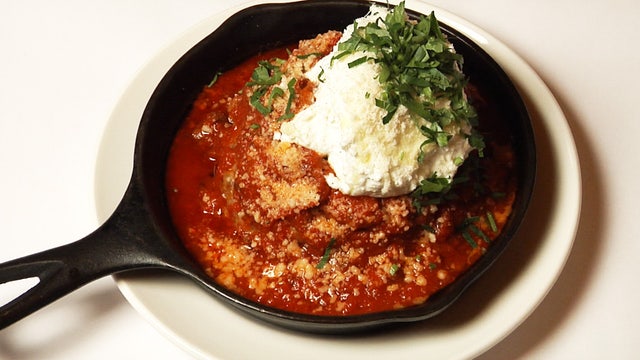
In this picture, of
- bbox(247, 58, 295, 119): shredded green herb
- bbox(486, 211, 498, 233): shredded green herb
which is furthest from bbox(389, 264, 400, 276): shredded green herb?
bbox(247, 58, 295, 119): shredded green herb

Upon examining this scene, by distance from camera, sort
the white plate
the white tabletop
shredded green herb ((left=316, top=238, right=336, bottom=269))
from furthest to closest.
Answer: the white tabletop
shredded green herb ((left=316, top=238, right=336, bottom=269))
the white plate

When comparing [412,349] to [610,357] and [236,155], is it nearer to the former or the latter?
[610,357]

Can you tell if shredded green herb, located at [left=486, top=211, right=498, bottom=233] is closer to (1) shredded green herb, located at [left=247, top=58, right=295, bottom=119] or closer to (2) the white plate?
(2) the white plate

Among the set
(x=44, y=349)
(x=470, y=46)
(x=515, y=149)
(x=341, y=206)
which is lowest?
(x=44, y=349)

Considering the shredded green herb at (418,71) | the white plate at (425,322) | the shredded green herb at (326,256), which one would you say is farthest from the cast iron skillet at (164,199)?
the shredded green herb at (418,71)

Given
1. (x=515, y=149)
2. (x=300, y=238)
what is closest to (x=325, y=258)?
(x=300, y=238)

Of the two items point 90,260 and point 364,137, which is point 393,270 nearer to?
point 364,137
